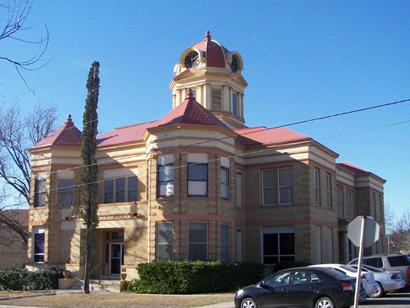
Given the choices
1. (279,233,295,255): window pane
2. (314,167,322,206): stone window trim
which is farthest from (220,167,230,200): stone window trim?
(314,167,322,206): stone window trim

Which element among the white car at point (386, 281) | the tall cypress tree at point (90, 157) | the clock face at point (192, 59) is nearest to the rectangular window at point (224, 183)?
the tall cypress tree at point (90, 157)

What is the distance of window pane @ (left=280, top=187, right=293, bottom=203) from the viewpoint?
112 feet

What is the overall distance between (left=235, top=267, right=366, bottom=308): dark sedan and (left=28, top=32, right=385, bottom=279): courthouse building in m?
11.7

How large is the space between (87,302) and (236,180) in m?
13.6

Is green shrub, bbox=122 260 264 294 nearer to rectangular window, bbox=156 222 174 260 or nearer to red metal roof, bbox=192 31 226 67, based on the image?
rectangular window, bbox=156 222 174 260

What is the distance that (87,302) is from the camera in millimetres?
23750

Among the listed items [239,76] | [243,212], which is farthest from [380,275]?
[239,76]

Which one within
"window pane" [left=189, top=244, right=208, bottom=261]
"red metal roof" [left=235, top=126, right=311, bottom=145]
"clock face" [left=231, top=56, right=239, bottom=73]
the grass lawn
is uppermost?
"clock face" [left=231, top=56, right=239, bottom=73]

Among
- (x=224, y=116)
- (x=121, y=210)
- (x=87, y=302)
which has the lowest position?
(x=87, y=302)

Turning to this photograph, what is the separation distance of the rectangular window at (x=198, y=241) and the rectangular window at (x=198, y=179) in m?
1.63

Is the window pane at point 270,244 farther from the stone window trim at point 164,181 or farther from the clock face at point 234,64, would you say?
the clock face at point 234,64

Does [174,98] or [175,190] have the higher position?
[174,98]

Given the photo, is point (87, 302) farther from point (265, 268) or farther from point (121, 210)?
point (265, 268)

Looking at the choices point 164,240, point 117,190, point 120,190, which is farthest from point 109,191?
point 164,240
